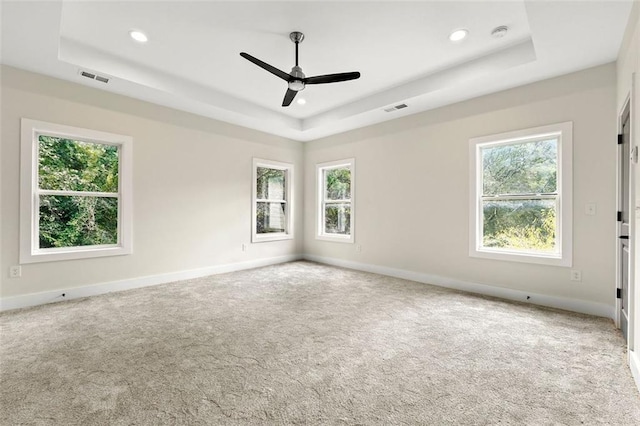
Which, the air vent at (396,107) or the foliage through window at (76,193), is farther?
the air vent at (396,107)

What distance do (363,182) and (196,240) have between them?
3.01 metres

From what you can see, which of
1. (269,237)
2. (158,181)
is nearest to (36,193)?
(158,181)

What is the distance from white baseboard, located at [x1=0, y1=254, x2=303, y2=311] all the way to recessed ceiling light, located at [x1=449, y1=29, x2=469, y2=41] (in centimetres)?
450

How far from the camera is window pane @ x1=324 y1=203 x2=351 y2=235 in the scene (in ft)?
18.9

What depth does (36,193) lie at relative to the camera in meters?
3.39

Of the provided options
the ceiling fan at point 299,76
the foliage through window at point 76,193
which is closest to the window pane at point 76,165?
the foliage through window at point 76,193

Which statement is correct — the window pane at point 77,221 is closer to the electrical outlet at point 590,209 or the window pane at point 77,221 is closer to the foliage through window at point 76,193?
the foliage through window at point 76,193

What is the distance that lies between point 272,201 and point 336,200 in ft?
4.25

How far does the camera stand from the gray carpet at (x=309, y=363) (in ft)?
5.23

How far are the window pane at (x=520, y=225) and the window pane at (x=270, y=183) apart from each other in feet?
12.3

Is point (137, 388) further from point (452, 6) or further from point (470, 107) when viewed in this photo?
point (470, 107)

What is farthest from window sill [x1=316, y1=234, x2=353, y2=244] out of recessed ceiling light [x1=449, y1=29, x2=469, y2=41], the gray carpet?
recessed ceiling light [x1=449, y1=29, x2=469, y2=41]

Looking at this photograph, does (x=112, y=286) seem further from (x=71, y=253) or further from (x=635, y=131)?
(x=635, y=131)

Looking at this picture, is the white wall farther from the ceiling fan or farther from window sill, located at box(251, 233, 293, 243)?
window sill, located at box(251, 233, 293, 243)
